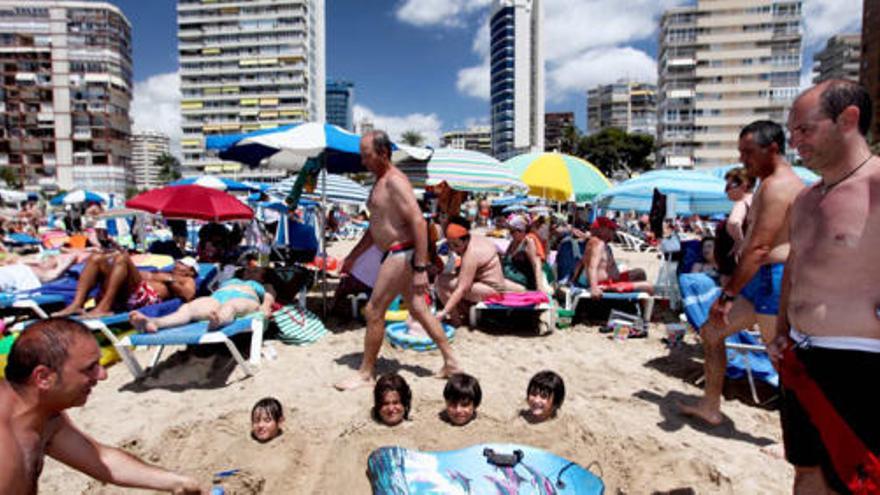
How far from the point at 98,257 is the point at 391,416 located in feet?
12.0

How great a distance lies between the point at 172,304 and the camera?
448 centimetres

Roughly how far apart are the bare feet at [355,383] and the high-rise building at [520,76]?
102364 mm

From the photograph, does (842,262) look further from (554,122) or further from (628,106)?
(554,122)

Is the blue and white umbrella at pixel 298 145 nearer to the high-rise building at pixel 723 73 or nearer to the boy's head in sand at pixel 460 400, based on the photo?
the boy's head in sand at pixel 460 400

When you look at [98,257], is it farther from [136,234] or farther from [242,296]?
[136,234]

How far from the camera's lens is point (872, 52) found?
58.3 meters

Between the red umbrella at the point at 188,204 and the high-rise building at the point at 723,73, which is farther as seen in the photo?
the high-rise building at the point at 723,73

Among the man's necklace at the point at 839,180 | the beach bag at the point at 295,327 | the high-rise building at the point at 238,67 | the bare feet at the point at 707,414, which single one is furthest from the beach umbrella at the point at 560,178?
the high-rise building at the point at 238,67

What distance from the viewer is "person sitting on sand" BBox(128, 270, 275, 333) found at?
12.3 ft

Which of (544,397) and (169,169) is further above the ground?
(169,169)

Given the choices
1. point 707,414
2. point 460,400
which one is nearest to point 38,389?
point 460,400

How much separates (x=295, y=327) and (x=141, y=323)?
1424 millimetres

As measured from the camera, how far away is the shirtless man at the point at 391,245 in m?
3.38

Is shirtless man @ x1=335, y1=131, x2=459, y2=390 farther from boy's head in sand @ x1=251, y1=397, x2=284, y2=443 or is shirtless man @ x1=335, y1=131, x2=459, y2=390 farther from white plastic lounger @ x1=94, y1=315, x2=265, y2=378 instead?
white plastic lounger @ x1=94, y1=315, x2=265, y2=378
